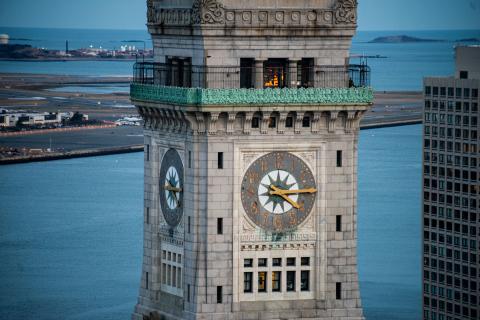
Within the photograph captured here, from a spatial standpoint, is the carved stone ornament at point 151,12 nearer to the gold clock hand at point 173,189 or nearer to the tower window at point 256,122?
the tower window at point 256,122

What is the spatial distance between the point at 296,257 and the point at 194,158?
3.91 meters

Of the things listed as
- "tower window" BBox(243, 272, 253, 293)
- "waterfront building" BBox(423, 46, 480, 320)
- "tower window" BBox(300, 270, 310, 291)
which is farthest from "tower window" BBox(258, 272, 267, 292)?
"waterfront building" BBox(423, 46, 480, 320)

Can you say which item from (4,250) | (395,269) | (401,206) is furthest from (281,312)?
(401,206)

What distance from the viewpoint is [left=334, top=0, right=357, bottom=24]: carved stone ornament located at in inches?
2109

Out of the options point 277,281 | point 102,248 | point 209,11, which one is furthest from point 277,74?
point 102,248

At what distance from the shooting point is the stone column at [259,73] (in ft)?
175

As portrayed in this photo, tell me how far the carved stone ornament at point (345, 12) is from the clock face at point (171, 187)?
5.72 m

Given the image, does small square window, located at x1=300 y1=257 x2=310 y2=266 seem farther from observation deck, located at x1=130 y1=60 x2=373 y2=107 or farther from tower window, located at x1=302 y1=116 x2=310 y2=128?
observation deck, located at x1=130 y1=60 x2=373 y2=107

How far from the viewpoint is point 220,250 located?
5362 centimetres

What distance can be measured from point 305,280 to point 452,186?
3411 inches

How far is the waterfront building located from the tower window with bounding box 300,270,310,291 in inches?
3197

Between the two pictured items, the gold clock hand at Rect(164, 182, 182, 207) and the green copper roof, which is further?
the gold clock hand at Rect(164, 182, 182, 207)

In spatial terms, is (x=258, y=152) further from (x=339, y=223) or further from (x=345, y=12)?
(x=345, y=12)

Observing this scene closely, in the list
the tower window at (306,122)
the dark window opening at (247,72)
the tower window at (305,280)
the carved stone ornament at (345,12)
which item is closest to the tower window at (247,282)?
the tower window at (305,280)
